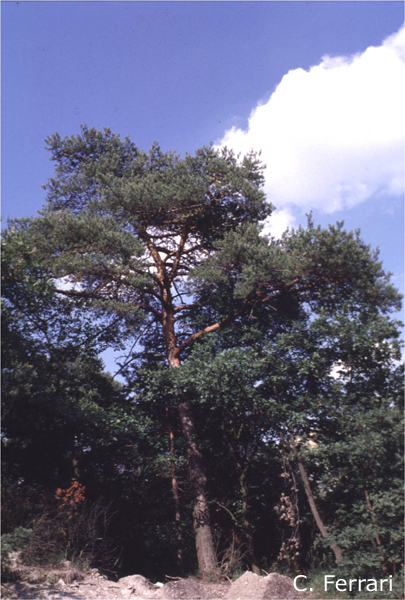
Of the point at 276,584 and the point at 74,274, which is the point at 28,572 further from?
the point at 74,274

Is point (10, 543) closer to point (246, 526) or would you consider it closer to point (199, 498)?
point (199, 498)

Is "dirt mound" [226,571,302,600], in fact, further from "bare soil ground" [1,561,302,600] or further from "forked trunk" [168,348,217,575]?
"forked trunk" [168,348,217,575]

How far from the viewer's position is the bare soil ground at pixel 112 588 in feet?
27.2

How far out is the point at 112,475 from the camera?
1436 centimetres

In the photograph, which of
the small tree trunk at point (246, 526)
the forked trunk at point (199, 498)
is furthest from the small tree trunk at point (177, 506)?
the small tree trunk at point (246, 526)

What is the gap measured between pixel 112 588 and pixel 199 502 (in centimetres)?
393

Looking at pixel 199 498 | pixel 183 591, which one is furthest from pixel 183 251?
pixel 183 591

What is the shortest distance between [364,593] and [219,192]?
11.1m

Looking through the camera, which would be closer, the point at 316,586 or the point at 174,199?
the point at 316,586

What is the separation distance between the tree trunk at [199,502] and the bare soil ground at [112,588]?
182 centimetres

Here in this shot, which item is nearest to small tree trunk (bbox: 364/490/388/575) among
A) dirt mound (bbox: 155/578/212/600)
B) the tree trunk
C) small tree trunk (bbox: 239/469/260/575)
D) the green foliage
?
dirt mound (bbox: 155/578/212/600)

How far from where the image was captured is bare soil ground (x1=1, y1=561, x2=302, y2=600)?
27.2ft

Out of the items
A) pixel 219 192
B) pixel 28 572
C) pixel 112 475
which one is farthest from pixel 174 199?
pixel 28 572

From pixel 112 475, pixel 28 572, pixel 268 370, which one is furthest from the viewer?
pixel 112 475
